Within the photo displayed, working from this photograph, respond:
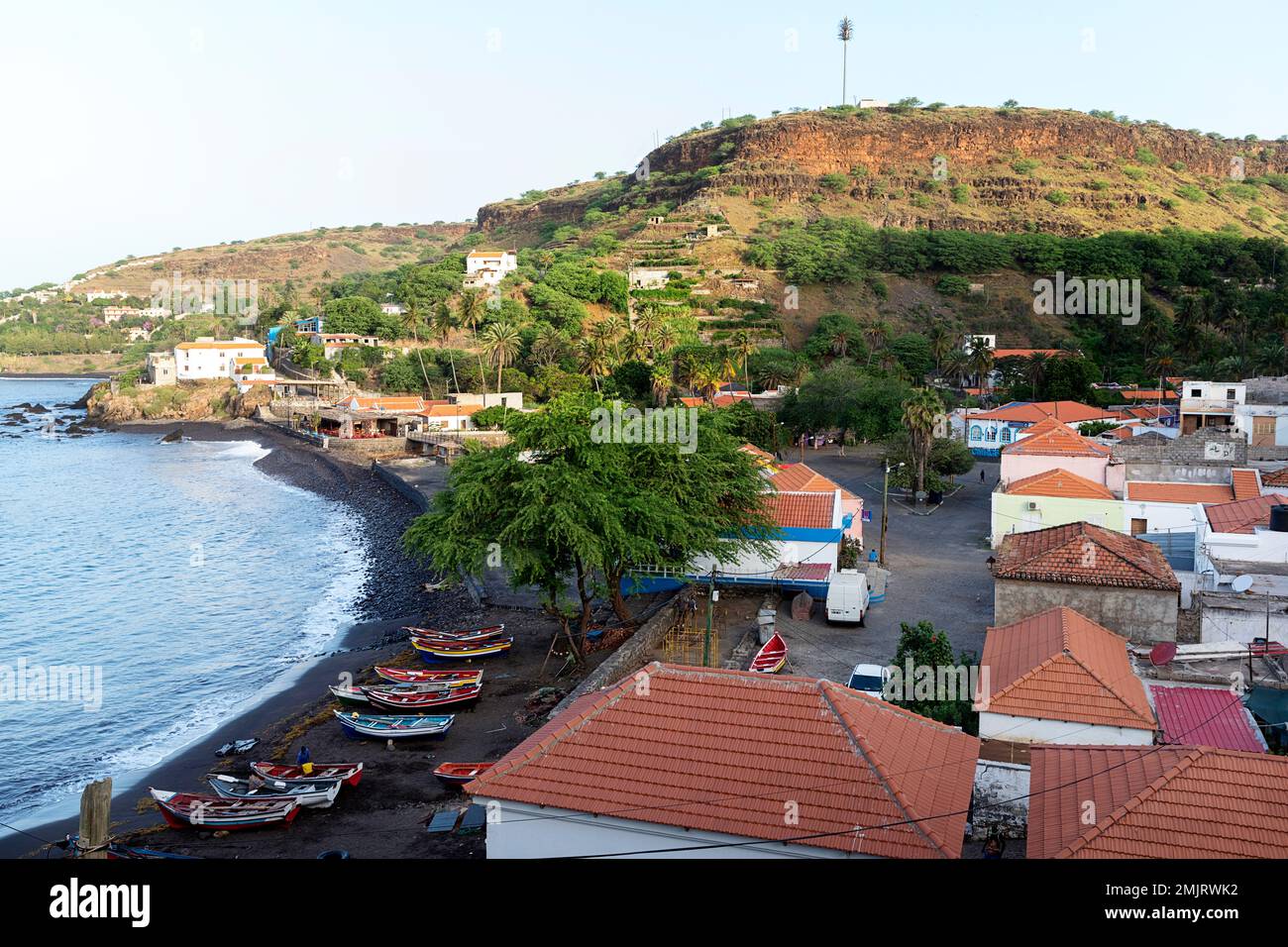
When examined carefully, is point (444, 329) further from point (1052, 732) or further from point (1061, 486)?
point (1052, 732)

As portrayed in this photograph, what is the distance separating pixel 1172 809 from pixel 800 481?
2188cm

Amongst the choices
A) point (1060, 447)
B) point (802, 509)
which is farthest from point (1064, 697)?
point (1060, 447)

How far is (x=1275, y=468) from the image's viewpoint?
33531 mm

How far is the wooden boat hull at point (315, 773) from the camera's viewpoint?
18.8m

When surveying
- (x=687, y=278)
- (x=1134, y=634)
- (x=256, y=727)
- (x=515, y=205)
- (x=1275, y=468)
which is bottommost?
(x=256, y=727)

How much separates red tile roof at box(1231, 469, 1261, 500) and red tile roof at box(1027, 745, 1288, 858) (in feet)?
66.0

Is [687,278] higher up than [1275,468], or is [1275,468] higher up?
[687,278]

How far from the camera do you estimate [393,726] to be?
21.6 meters

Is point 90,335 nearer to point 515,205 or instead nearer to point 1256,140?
point 515,205

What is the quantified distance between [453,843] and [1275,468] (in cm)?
2994

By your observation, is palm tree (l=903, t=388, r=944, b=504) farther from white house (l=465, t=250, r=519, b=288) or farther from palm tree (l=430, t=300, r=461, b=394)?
white house (l=465, t=250, r=519, b=288)

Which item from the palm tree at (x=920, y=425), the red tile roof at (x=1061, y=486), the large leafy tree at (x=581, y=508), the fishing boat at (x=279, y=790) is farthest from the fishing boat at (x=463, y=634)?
the palm tree at (x=920, y=425)

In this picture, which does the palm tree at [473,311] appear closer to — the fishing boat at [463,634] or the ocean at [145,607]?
the ocean at [145,607]
